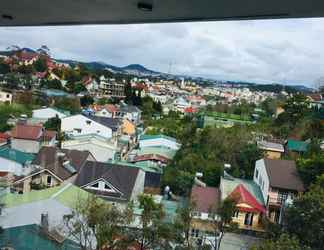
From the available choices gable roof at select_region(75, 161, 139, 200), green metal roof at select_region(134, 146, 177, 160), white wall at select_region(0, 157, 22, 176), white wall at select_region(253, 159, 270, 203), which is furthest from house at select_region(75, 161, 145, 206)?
white wall at select_region(253, 159, 270, 203)

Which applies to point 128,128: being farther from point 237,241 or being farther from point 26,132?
point 237,241

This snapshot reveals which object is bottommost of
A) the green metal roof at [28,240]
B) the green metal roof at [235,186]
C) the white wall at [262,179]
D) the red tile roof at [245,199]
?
the green metal roof at [28,240]

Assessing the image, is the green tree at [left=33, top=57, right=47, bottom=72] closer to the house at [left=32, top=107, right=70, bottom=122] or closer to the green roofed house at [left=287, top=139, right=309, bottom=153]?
the house at [left=32, top=107, right=70, bottom=122]

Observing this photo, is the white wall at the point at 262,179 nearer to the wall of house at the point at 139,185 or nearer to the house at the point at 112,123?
the wall of house at the point at 139,185

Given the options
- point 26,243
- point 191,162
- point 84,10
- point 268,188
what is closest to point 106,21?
point 84,10

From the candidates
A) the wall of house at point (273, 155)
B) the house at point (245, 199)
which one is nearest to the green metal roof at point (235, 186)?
the house at point (245, 199)

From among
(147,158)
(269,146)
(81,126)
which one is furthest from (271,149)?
(81,126)
